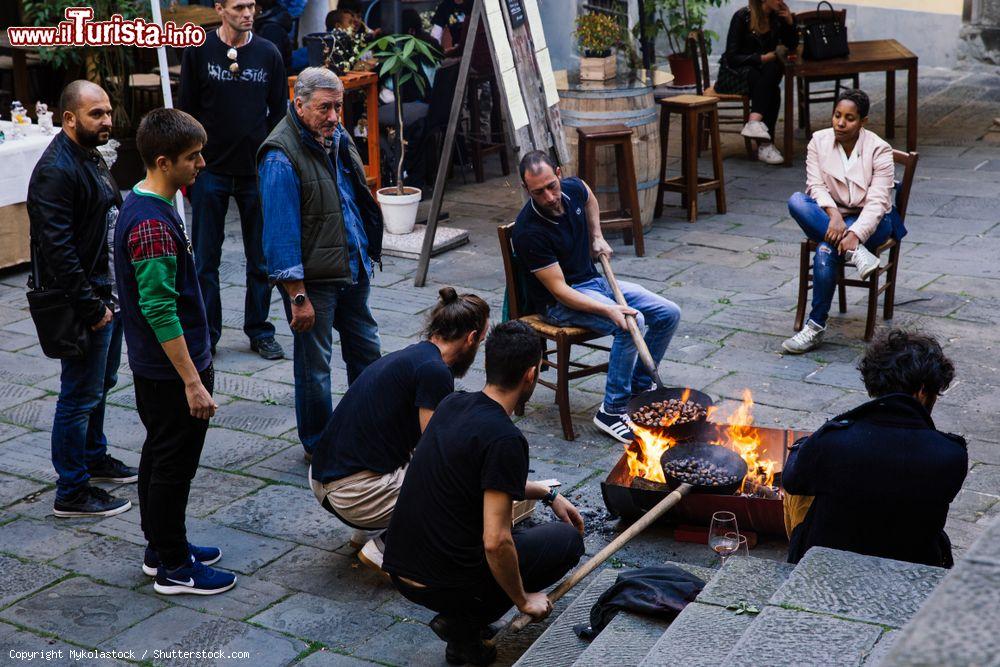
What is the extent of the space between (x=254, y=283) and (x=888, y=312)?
12.1 feet

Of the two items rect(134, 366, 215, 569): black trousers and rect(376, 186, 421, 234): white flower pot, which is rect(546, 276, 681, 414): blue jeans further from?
rect(376, 186, 421, 234): white flower pot

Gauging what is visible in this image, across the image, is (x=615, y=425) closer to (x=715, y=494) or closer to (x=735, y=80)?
(x=715, y=494)

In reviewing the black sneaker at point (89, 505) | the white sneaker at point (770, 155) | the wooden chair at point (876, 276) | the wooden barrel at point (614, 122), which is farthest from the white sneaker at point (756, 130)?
the black sneaker at point (89, 505)

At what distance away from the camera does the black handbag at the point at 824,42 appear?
10750mm

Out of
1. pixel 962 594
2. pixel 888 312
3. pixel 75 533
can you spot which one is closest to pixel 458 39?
pixel 888 312

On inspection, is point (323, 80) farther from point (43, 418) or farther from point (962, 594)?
point (962, 594)

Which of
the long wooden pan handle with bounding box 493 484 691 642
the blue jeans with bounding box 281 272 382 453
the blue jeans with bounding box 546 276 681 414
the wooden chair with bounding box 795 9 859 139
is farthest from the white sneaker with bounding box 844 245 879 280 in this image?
the wooden chair with bounding box 795 9 859 139

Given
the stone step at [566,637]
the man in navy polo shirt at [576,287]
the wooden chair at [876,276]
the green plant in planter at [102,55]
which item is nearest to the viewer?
the stone step at [566,637]

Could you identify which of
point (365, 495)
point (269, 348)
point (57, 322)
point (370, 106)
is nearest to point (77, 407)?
point (57, 322)

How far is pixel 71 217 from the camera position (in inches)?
193

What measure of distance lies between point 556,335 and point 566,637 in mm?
2087

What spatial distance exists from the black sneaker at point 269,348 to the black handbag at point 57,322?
6.83ft

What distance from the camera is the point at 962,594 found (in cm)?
186

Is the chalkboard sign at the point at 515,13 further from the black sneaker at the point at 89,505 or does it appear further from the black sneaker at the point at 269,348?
the black sneaker at the point at 89,505
